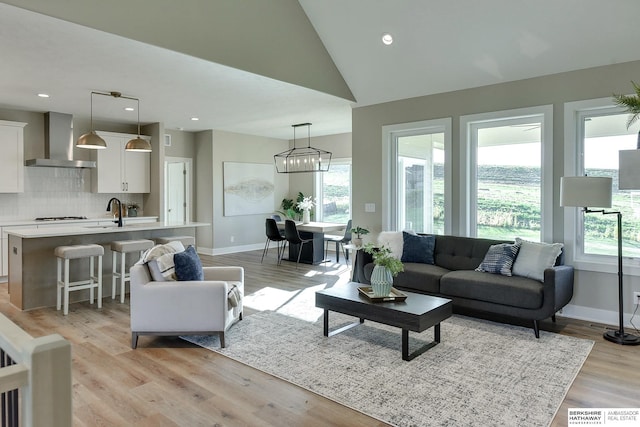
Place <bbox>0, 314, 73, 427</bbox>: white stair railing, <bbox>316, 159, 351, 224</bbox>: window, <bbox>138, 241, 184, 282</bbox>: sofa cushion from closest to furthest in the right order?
<bbox>0, 314, 73, 427</bbox>: white stair railing < <bbox>138, 241, 184, 282</bbox>: sofa cushion < <bbox>316, 159, 351, 224</bbox>: window

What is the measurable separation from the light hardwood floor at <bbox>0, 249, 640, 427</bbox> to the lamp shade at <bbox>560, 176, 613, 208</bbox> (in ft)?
4.09

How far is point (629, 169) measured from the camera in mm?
3564

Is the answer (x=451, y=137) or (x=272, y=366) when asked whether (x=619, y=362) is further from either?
(x=451, y=137)

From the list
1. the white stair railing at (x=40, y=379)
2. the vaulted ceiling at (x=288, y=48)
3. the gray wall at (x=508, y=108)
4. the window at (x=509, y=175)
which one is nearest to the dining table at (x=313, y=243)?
the gray wall at (x=508, y=108)

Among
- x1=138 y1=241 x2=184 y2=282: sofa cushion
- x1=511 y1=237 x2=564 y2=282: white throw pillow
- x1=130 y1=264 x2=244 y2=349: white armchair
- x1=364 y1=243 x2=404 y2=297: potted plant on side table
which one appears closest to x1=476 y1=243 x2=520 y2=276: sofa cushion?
x1=511 y1=237 x2=564 y2=282: white throw pillow

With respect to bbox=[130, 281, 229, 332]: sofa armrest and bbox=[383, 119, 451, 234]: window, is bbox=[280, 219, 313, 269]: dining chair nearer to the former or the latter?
bbox=[383, 119, 451, 234]: window

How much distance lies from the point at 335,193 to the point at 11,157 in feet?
19.5

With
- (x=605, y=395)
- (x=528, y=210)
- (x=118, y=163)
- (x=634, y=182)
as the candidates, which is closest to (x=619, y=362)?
(x=605, y=395)

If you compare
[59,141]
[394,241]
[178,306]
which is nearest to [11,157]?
[59,141]

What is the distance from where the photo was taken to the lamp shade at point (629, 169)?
352 centimetres

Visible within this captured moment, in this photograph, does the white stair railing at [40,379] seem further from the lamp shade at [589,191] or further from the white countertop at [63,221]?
the white countertop at [63,221]

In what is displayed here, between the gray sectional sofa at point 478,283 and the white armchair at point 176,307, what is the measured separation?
2.05 m

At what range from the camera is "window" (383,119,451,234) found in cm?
558

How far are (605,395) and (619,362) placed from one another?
72 centimetres
